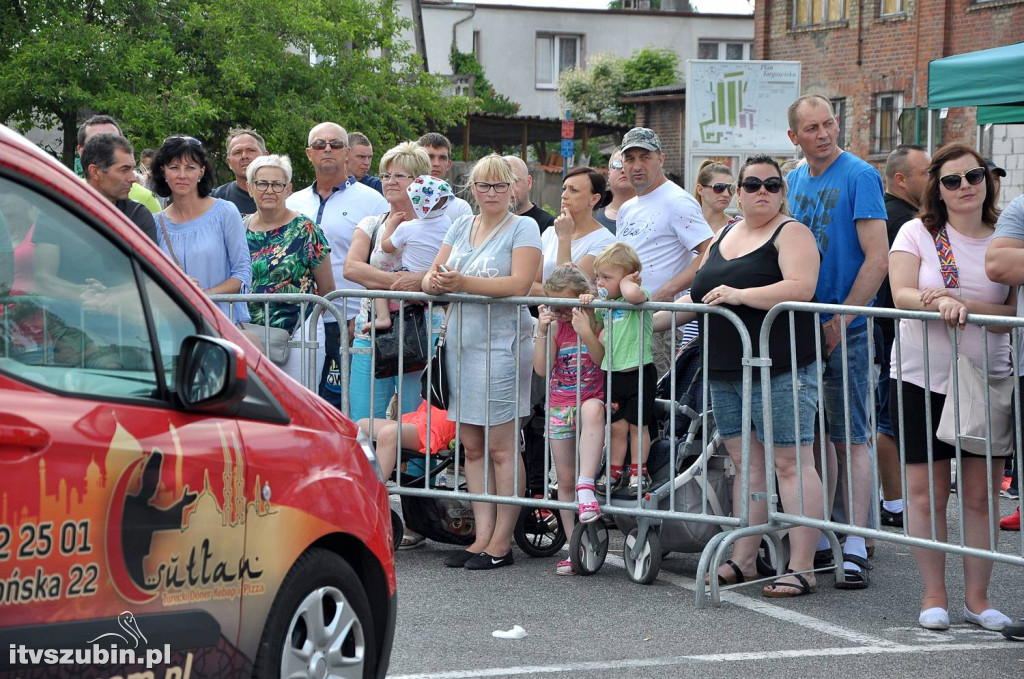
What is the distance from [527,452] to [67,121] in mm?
21825

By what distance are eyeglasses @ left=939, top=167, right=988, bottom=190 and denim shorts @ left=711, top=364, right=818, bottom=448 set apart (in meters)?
1.10

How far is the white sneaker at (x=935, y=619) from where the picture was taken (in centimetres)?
584

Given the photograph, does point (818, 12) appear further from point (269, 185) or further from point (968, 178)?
point (968, 178)

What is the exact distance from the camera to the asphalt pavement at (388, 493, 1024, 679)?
5.27 meters

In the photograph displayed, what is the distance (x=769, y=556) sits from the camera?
684 cm

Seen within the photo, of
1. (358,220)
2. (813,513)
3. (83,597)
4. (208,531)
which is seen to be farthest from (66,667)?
(358,220)

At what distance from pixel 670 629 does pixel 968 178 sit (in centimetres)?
231

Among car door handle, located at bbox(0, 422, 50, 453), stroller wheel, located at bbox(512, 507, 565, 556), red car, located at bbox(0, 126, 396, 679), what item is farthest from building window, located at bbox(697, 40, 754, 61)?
car door handle, located at bbox(0, 422, 50, 453)

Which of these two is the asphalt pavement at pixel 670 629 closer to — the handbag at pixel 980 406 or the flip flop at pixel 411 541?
the flip flop at pixel 411 541

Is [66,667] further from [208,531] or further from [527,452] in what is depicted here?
[527,452]

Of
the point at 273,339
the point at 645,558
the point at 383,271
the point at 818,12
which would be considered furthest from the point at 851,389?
the point at 818,12

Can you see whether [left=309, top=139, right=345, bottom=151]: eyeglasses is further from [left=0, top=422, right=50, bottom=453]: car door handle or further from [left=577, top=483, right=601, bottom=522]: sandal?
[left=0, top=422, right=50, bottom=453]: car door handle

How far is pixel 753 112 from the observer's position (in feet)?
61.2

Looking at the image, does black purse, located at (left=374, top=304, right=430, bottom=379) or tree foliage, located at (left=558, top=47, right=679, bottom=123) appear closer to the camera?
black purse, located at (left=374, top=304, right=430, bottom=379)
